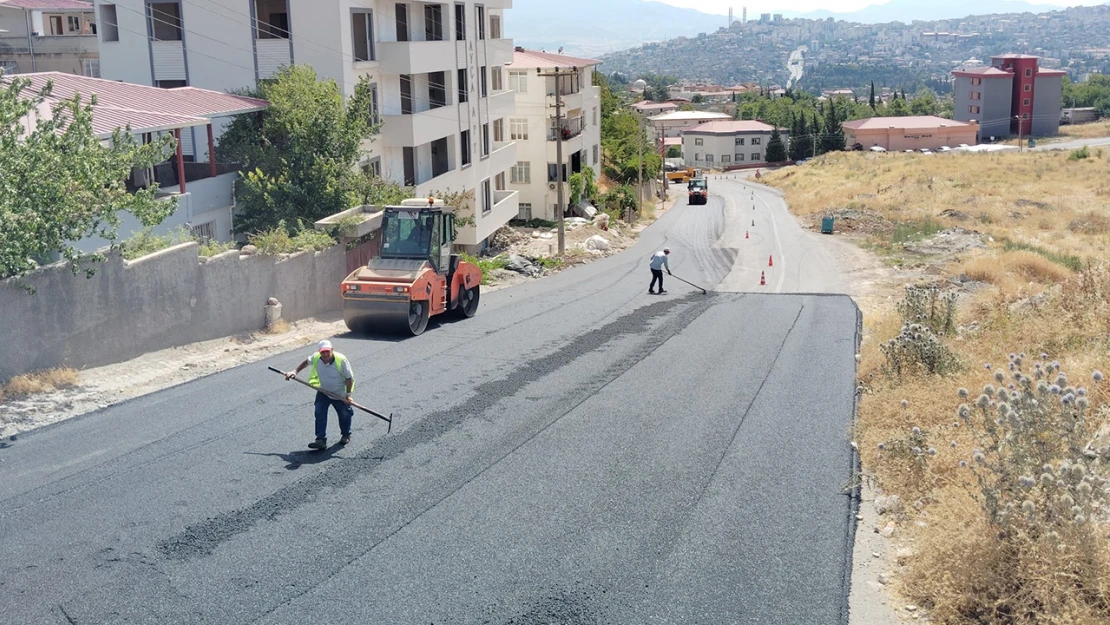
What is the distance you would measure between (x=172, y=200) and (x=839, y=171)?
75.9 metres

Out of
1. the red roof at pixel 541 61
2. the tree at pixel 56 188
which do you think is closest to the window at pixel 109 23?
the tree at pixel 56 188

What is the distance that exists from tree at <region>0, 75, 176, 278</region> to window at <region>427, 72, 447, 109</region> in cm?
2263

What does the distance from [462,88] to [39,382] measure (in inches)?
1146

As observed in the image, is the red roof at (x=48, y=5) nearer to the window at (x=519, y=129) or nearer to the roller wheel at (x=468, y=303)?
the window at (x=519, y=129)

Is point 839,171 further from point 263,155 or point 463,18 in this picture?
point 263,155

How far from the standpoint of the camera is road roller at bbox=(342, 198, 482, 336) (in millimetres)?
21625

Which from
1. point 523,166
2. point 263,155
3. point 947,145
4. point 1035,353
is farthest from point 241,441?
point 947,145

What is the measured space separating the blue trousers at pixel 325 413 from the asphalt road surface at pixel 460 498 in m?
0.33

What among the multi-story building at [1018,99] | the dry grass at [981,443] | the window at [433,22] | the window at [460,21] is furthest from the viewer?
the multi-story building at [1018,99]

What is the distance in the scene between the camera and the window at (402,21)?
38.5m

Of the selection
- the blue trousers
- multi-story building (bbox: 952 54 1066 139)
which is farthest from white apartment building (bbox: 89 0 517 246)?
multi-story building (bbox: 952 54 1066 139)

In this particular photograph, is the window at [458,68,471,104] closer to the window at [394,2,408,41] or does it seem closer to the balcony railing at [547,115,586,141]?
the window at [394,2,408,41]

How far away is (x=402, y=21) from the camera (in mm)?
38750

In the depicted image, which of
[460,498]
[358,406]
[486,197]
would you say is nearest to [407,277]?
[358,406]
